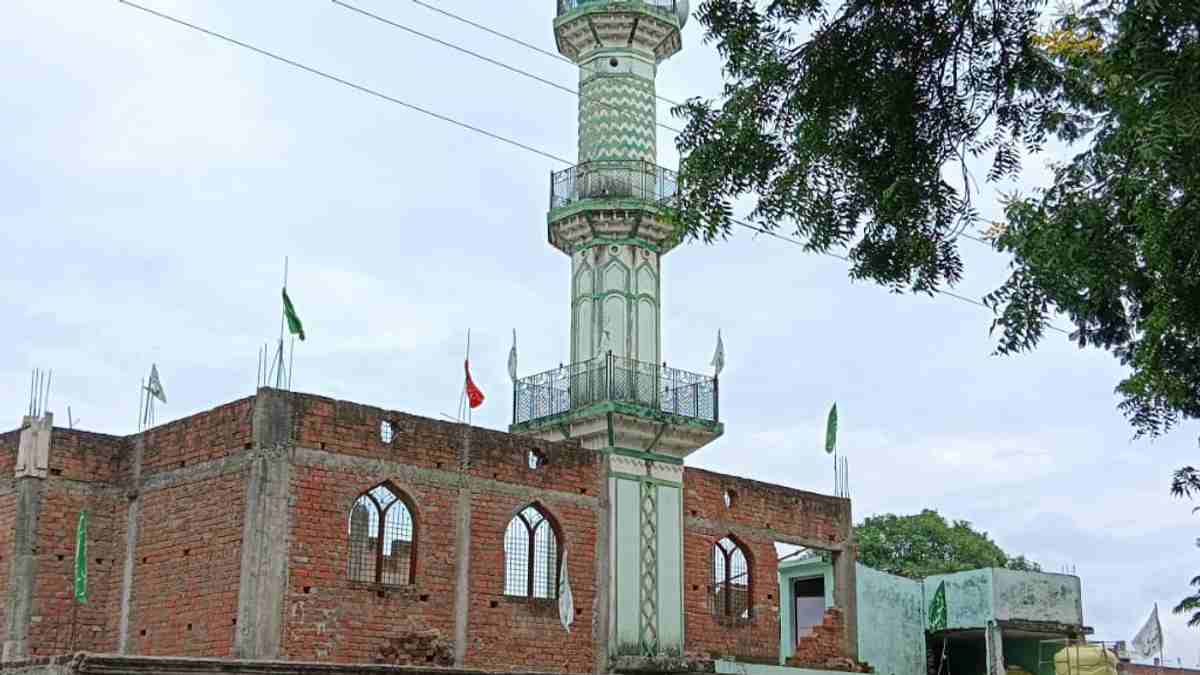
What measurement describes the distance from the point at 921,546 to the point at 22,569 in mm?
34195

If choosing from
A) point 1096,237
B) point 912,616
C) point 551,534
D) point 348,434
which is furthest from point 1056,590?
point 1096,237

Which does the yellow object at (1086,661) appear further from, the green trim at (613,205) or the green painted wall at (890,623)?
the green trim at (613,205)

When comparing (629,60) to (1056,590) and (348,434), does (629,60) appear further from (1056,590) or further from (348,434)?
(1056,590)

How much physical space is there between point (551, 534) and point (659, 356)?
5.11 m

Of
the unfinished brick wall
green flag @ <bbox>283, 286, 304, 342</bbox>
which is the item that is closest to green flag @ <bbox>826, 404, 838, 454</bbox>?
the unfinished brick wall

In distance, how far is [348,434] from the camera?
21375 millimetres

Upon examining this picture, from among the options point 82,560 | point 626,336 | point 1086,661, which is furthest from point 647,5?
point 82,560

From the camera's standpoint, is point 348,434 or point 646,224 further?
point 646,224

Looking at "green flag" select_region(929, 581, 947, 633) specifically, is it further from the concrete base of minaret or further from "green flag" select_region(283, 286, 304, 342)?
"green flag" select_region(283, 286, 304, 342)

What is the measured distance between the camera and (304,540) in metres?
20.6

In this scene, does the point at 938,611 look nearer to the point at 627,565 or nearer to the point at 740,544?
the point at 740,544

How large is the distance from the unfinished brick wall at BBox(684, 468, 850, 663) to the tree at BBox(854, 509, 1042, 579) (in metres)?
21.8

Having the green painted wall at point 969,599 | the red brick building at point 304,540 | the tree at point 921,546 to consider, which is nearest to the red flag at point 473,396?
the red brick building at point 304,540

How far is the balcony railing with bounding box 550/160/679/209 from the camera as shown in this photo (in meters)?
28.2
